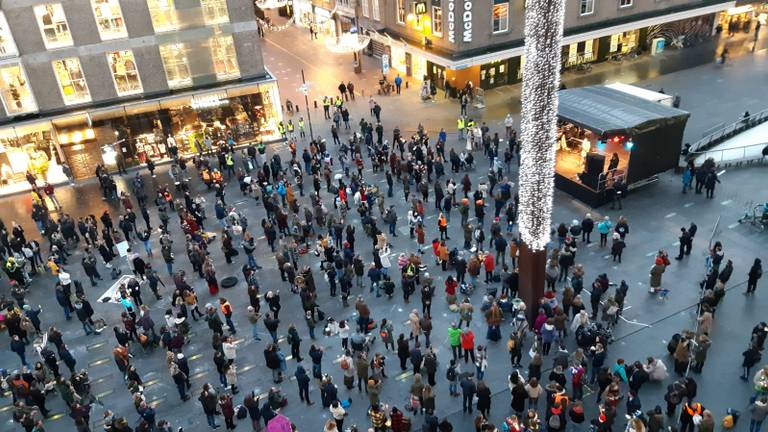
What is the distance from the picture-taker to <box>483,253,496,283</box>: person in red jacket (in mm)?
19469

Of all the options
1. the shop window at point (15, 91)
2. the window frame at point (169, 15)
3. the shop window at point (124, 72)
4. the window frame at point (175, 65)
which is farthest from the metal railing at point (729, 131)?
the shop window at point (15, 91)

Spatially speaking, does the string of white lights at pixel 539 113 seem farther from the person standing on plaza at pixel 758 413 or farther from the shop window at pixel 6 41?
the shop window at pixel 6 41

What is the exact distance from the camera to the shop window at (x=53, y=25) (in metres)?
28.1

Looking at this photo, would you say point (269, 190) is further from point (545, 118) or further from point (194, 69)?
point (545, 118)

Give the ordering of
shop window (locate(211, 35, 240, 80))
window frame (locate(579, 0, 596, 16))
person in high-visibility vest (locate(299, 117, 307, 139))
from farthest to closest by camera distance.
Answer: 1. window frame (locate(579, 0, 596, 16))
2. person in high-visibility vest (locate(299, 117, 307, 139))
3. shop window (locate(211, 35, 240, 80))

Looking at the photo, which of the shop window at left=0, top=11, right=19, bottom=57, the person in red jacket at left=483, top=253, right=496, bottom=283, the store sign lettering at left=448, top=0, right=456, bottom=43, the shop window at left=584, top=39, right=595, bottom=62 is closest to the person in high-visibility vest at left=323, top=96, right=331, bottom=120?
the store sign lettering at left=448, top=0, right=456, bottom=43

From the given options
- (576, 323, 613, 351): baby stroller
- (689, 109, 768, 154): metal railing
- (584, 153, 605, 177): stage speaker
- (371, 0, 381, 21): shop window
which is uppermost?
(371, 0, 381, 21): shop window

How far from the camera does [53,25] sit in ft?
93.4

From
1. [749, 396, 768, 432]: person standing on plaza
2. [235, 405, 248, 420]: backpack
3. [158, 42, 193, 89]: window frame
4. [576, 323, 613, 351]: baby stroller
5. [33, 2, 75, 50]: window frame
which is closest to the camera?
[749, 396, 768, 432]: person standing on plaza

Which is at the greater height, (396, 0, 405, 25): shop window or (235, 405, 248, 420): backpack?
(396, 0, 405, 25): shop window

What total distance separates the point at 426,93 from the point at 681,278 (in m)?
21.8

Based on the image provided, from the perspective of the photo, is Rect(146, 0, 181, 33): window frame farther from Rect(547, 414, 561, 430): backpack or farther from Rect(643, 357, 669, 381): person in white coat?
Rect(643, 357, 669, 381): person in white coat

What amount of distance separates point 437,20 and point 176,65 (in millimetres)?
15712

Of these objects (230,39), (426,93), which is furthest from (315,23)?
(230,39)
